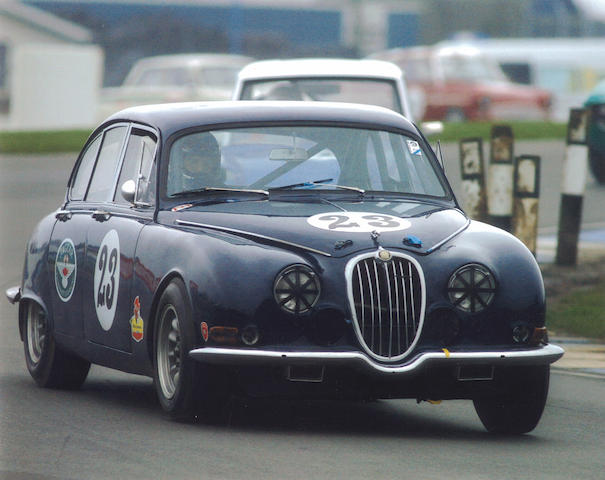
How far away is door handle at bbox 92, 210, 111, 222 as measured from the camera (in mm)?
8375

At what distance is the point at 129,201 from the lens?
8148 mm

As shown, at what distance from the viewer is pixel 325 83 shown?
15219mm

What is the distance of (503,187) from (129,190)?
20.9ft

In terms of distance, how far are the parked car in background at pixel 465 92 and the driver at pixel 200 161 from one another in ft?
101

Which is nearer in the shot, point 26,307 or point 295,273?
point 295,273

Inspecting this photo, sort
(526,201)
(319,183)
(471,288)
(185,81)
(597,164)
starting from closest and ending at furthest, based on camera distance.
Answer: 1. (471,288)
2. (319,183)
3. (526,201)
4. (597,164)
5. (185,81)

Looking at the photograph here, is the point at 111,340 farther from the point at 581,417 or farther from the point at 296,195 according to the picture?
the point at 581,417

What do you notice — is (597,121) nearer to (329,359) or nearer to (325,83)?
(325,83)

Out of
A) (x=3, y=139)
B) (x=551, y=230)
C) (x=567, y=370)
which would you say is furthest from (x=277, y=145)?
(x=3, y=139)

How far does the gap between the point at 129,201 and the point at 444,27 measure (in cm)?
7620

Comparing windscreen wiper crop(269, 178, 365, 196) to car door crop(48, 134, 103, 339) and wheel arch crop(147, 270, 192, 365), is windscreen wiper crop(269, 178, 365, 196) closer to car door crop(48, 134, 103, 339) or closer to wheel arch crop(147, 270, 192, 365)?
wheel arch crop(147, 270, 192, 365)

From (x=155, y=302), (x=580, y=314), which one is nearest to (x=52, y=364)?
(x=155, y=302)

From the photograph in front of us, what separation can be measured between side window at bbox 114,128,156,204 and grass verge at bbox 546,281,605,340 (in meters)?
4.05

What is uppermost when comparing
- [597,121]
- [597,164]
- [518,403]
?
[518,403]
